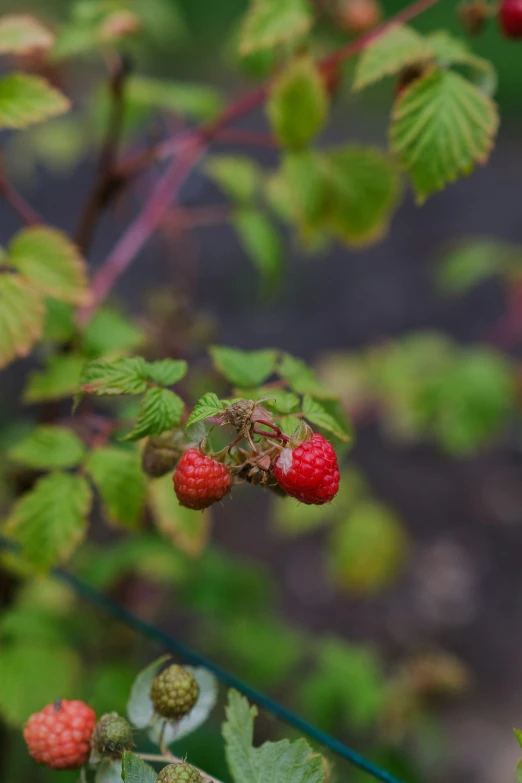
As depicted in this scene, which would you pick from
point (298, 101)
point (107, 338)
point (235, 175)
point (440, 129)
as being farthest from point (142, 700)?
point (235, 175)

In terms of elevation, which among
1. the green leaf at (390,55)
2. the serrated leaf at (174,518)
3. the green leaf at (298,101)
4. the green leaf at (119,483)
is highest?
the green leaf at (390,55)

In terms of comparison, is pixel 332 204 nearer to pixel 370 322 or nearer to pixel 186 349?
pixel 186 349

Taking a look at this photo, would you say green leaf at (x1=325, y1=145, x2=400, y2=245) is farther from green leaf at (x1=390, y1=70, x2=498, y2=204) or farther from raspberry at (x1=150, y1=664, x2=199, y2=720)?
raspberry at (x1=150, y1=664, x2=199, y2=720)

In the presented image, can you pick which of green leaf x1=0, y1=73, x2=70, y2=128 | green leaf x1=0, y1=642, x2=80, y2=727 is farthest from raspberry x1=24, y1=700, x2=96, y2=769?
green leaf x1=0, y1=73, x2=70, y2=128

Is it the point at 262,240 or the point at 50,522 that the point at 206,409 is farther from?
the point at 262,240

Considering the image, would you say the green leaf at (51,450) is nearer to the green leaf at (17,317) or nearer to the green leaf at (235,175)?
the green leaf at (17,317)

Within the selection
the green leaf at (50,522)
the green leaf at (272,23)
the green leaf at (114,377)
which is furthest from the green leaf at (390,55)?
the green leaf at (50,522)
